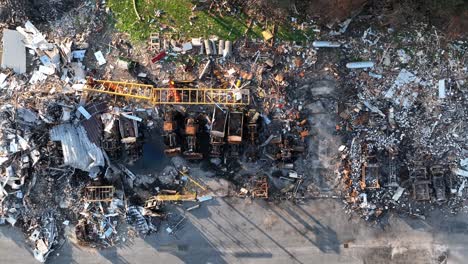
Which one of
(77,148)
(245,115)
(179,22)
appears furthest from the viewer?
(179,22)

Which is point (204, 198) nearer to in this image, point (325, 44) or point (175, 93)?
point (175, 93)

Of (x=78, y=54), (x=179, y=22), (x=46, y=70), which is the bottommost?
(x=46, y=70)

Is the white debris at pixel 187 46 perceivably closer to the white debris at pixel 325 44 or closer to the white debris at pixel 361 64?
the white debris at pixel 325 44

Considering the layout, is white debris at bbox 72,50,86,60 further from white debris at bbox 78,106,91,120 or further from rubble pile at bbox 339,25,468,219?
rubble pile at bbox 339,25,468,219

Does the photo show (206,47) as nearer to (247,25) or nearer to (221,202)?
(247,25)

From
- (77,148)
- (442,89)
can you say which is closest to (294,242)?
(442,89)

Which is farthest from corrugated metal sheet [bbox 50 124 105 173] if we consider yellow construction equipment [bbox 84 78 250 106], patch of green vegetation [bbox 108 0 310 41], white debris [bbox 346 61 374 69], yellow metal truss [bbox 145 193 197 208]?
white debris [bbox 346 61 374 69]

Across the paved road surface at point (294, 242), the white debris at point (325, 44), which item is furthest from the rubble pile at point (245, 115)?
the paved road surface at point (294, 242)
